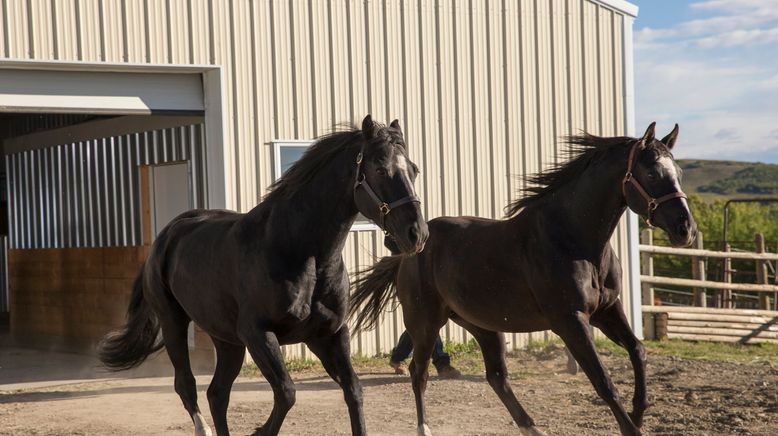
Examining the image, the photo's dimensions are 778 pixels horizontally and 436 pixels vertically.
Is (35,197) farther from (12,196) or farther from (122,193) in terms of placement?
(122,193)

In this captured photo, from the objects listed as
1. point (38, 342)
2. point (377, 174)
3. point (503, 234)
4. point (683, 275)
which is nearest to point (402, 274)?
point (503, 234)

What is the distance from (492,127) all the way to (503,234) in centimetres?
557

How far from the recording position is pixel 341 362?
5.53 metres

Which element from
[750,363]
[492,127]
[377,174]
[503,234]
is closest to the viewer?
[377,174]

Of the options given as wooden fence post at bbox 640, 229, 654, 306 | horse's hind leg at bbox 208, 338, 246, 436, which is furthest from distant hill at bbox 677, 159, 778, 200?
horse's hind leg at bbox 208, 338, 246, 436

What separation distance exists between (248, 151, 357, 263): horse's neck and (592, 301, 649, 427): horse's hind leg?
6.40 ft

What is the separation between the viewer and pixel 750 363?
37.0 ft

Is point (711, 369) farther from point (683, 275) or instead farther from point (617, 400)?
point (683, 275)

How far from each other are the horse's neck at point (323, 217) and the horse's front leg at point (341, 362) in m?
0.44

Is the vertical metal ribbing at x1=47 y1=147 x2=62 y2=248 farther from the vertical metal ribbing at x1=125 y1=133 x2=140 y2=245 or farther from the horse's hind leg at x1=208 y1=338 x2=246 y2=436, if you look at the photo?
the horse's hind leg at x1=208 y1=338 x2=246 y2=436

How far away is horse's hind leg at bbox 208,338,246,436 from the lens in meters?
6.00

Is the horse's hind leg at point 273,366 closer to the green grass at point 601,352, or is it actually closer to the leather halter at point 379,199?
the leather halter at point 379,199

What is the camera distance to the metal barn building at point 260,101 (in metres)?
10.2

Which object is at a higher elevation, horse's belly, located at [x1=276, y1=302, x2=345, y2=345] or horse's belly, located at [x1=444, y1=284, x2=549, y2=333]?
horse's belly, located at [x1=276, y1=302, x2=345, y2=345]
